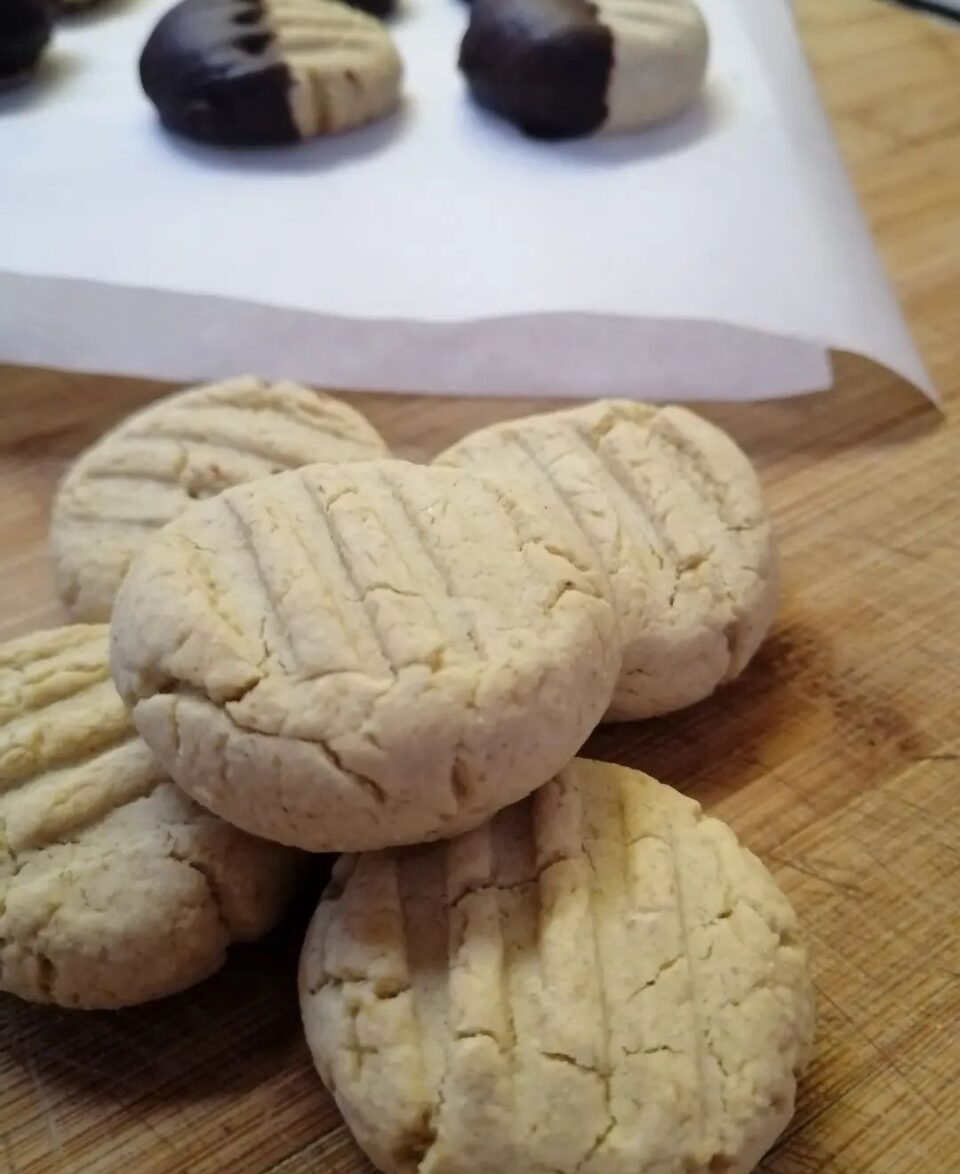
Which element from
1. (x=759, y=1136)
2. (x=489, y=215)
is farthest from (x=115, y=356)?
(x=759, y=1136)

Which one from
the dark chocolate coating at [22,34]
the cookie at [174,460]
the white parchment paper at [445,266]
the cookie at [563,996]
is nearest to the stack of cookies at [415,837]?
the cookie at [563,996]

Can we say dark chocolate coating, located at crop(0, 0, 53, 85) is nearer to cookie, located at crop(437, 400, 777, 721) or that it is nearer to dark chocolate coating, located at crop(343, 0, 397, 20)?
dark chocolate coating, located at crop(343, 0, 397, 20)

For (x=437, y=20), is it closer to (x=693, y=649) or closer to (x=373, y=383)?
(x=373, y=383)

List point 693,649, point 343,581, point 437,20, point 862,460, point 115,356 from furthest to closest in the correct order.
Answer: point 437,20 < point 115,356 < point 862,460 < point 693,649 < point 343,581

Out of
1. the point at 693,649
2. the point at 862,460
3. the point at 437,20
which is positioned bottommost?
the point at 862,460

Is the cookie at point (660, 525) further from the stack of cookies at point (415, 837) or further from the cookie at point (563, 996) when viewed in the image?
the cookie at point (563, 996)

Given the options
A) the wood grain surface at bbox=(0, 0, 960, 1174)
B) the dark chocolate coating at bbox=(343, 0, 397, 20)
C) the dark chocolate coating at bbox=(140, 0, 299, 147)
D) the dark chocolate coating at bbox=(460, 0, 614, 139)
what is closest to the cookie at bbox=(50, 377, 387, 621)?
the wood grain surface at bbox=(0, 0, 960, 1174)

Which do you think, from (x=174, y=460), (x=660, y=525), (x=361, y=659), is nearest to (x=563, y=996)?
(x=361, y=659)
